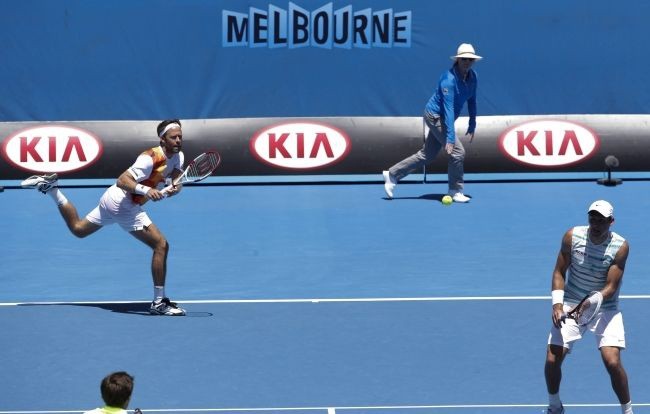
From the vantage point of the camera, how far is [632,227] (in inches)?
631

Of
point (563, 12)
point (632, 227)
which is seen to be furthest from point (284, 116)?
point (632, 227)

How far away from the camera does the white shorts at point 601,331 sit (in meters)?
8.63

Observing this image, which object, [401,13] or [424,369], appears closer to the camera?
[424,369]

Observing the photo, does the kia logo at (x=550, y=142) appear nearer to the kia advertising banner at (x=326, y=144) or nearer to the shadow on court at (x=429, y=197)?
the kia advertising banner at (x=326, y=144)

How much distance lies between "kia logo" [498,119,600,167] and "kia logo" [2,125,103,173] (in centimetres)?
596

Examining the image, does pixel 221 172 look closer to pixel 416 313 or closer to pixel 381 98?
pixel 381 98

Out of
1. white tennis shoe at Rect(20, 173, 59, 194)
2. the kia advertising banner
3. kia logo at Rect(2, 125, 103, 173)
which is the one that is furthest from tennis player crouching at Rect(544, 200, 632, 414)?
kia logo at Rect(2, 125, 103, 173)

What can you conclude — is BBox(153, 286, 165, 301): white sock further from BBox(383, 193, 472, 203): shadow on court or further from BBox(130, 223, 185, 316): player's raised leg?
BBox(383, 193, 472, 203): shadow on court

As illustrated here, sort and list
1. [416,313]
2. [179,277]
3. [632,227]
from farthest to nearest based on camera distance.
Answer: [632,227]
[179,277]
[416,313]

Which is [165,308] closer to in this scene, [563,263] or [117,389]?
[563,263]

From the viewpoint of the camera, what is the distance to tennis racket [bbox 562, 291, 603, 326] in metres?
8.52

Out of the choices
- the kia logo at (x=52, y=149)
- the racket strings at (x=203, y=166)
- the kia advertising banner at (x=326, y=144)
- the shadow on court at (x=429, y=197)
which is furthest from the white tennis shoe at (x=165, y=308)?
the kia logo at (x=52, y=149)

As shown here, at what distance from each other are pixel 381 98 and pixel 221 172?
2535 mm

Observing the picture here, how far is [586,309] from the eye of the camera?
28.1 feet
